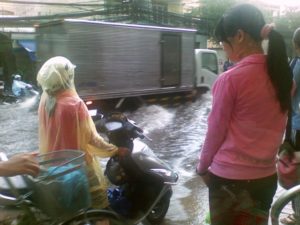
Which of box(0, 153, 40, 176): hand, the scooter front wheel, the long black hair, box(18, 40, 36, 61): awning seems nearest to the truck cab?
box(18, 40, 36, 61): awning

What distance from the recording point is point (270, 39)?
204 centimetres

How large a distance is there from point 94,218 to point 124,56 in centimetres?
961

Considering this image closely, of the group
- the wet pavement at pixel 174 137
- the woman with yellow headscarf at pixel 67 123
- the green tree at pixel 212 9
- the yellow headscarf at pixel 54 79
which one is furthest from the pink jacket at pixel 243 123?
the green tree at pixel 212 9

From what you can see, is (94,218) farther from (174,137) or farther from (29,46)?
(29,46)

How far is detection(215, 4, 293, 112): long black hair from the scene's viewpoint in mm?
2000

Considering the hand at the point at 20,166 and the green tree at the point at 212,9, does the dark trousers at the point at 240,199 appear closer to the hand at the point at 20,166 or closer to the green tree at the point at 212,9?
the hand at the point at 20,166

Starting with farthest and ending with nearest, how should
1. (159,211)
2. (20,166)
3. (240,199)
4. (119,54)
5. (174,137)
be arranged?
(119,54)
(174,137)
(159,211)
(240,199)
(20,166)

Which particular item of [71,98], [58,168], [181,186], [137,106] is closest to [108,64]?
[137,106]

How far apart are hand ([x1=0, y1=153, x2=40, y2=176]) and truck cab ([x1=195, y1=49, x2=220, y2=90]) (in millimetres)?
13046

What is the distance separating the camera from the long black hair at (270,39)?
6.56ft

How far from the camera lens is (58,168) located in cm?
211

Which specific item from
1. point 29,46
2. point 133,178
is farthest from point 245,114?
point 29,46

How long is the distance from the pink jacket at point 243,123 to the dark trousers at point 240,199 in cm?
5

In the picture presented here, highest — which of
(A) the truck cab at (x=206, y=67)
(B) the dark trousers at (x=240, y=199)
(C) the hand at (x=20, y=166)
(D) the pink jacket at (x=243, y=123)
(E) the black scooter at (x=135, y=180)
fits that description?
(D) the pink jacket at (x=243, y=123)
